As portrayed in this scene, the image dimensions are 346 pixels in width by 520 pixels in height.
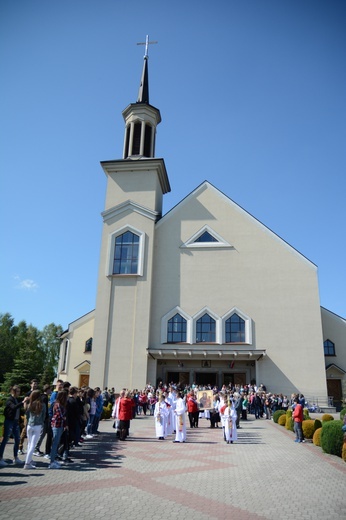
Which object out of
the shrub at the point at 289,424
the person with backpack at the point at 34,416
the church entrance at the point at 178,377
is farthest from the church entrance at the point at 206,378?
the person with backpack at the point at 34,416

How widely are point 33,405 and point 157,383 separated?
23.4 m

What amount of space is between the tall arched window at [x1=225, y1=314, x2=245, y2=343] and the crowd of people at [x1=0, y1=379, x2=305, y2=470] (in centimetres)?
595

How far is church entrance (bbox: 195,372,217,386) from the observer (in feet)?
106

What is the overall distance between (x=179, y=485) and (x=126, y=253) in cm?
2710

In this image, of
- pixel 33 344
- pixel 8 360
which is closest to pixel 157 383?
pixel 33 344

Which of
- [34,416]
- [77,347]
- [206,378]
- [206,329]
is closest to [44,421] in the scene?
[34,416]

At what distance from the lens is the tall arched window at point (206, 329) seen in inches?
1262

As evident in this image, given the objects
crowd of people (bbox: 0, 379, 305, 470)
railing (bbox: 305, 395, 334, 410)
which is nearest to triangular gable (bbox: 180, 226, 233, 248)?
crowd of people (bbox: 0, 379, 305, 470)

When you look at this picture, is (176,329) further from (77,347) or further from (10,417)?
(10,417)

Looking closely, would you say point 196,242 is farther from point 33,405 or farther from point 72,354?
point 33,405

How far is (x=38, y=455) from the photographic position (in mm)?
11094

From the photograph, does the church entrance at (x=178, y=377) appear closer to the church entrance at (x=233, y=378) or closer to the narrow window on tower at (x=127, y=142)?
the church entrance at (x=233, y=378)

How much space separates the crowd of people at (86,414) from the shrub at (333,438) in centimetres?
228

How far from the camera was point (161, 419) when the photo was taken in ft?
50.0
